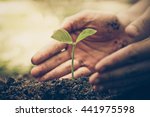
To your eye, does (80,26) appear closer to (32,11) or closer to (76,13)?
(76,13)

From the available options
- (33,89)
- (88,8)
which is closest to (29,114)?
(33,89)

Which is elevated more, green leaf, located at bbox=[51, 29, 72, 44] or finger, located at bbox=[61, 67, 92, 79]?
green leaf, located at bbox=[51, 29, 72, 44]

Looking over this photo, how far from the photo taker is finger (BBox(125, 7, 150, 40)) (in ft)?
4.51

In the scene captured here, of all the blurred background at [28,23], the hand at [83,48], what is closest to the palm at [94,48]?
the hand at [83,48]

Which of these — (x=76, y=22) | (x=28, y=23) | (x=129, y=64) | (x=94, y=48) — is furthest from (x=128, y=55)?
(x=28, y=23)

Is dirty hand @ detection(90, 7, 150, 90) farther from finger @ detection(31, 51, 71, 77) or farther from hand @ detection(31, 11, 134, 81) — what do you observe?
finger @ detection(31, 51, 71, 77)

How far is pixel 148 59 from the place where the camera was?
4.53 ft

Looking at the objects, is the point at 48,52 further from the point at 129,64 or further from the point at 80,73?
the point at 129,64

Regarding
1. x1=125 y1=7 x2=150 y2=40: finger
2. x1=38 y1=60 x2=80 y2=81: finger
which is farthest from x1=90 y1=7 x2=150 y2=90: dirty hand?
x1=38 y1=60 x2=80 y2=81: finger

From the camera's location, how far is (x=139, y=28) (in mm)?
1371

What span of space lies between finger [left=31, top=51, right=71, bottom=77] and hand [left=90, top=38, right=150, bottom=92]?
15 centimetres

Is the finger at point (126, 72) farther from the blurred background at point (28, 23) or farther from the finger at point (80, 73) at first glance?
the blurred background at point (28, 23)

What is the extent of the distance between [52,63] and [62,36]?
12 cm

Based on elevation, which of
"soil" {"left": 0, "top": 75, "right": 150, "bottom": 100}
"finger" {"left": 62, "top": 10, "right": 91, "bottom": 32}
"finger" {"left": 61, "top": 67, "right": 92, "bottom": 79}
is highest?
"finger" {"left": 62, "top": 10, "right": 91, "bottom": 32}
